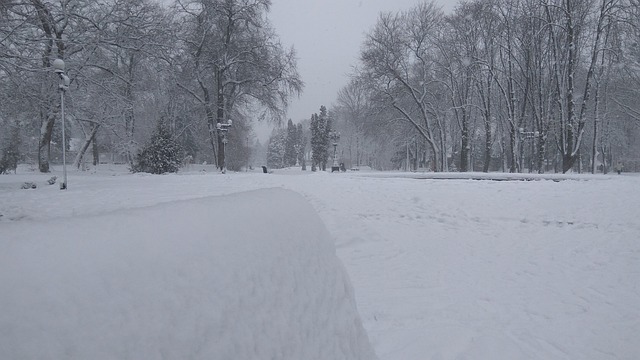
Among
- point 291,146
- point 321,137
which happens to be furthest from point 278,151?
point 321,137

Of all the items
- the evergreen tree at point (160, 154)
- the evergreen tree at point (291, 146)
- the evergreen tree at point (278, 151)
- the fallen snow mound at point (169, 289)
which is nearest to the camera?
the fallen snow mound at point (169, 289)

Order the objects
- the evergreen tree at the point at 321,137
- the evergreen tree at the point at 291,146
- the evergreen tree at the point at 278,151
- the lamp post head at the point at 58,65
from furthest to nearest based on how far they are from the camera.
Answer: the evergreen tree at the point at 278,151 → the evergreen tree at the point at 291,146 → the evergreen tree at the point at 321,137 → the lamp post head at the point at 58,65

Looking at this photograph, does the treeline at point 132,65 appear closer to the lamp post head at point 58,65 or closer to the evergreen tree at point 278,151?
the lamp post head at point 58,65

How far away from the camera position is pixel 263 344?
1.66 meters

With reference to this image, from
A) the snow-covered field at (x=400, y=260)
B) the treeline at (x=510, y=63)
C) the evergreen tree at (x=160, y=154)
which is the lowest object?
the snow-covered field at (x=400, y=260)

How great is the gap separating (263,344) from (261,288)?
0.94ft

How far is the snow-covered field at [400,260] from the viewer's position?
129cm

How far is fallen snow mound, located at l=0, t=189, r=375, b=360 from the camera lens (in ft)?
3.33

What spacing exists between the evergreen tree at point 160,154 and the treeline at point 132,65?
1170mm

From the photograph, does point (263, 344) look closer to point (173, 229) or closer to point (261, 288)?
point (261, 288)

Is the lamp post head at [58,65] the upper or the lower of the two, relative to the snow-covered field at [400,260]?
upper

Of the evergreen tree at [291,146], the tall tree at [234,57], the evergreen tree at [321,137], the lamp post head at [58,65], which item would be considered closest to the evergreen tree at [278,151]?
the evergreen tree at [291,146]

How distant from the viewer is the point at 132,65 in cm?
1834

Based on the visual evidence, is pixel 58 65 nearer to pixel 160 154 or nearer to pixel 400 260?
pixel 400 260
